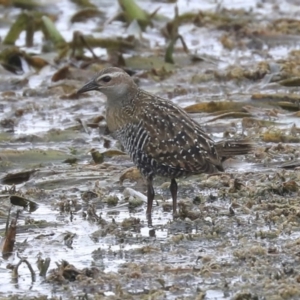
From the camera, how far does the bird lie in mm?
9508

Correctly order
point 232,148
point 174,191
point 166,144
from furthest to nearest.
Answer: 1. point 232,148
2. point 174,191
3. point 166,144

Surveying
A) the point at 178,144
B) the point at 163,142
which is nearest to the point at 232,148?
the point at 178,144

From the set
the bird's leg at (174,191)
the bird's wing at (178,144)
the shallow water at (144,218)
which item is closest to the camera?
the shallow water at (144,218)

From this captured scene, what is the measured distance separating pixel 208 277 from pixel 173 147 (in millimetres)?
2011

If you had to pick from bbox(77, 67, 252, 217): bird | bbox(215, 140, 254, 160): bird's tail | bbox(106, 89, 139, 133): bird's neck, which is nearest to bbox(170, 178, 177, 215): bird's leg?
bbox(77, 67, 252, 217): bird

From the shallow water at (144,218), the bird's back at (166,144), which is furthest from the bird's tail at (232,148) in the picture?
the shallow water at (144,218)

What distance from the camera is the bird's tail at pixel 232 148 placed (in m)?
9.81

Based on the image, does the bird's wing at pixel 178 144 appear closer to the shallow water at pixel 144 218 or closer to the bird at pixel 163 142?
the bird at pixel 163 142

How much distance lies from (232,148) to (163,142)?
701mm

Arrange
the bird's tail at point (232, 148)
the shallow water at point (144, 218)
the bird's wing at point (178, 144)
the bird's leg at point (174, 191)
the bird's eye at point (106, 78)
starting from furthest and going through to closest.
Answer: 1. the bird's eye at point (106, 78)
2. the bird's tail at point (232, 148)
3. the bird's leg at point (174, 191)
4. the bird's wing at point (178, 144)
5. the shallow water at point (144, 218)

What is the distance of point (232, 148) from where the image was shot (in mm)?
9867

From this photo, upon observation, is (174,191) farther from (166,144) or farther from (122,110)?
(122,110)

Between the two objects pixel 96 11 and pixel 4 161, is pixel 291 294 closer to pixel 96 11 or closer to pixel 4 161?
pixel 4 161

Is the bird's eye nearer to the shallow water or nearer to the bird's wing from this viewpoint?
the bird's wing
